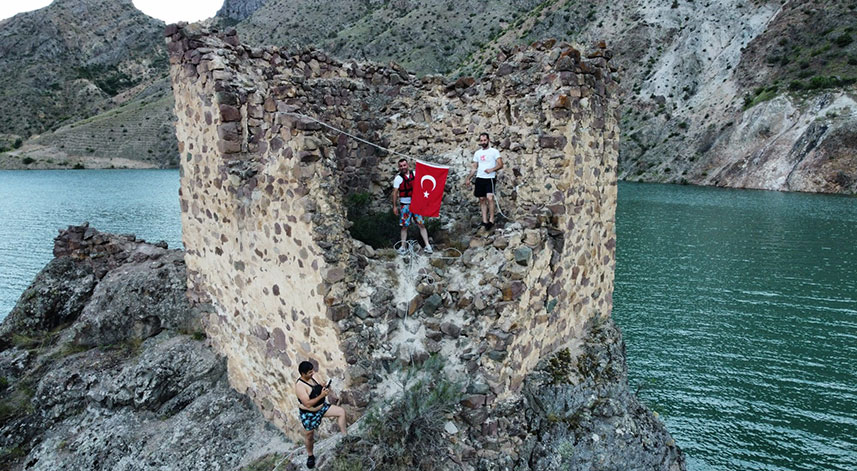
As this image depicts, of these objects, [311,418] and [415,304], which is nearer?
[311,418]

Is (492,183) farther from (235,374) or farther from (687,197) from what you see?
(687,197)

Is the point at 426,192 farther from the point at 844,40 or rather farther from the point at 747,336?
the point at 844,40

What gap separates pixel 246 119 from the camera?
25.6 ft

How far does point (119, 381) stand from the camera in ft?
29.4

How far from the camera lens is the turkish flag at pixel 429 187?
8.30 meters

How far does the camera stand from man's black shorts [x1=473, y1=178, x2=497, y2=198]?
831cm

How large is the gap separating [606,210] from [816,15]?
69.2 m

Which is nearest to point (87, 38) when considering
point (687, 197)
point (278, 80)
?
point (687, 197)

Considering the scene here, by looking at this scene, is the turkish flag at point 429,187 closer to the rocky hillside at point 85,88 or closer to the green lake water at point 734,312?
the green lake water at point 734,312

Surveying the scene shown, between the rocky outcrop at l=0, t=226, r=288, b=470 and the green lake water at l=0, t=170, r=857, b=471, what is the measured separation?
353 inches

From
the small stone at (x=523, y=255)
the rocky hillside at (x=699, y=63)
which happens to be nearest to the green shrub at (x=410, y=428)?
the small stone at (x=523, y=255)

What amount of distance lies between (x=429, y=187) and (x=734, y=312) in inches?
659

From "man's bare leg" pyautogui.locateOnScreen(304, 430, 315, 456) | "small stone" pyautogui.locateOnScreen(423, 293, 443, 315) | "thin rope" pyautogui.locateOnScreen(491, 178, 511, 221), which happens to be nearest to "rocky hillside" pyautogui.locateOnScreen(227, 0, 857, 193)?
"thin rope" pyautogui.locateOnScreen(491, 178, 511, 221)

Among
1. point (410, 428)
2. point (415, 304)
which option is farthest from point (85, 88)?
point (410, 428)
